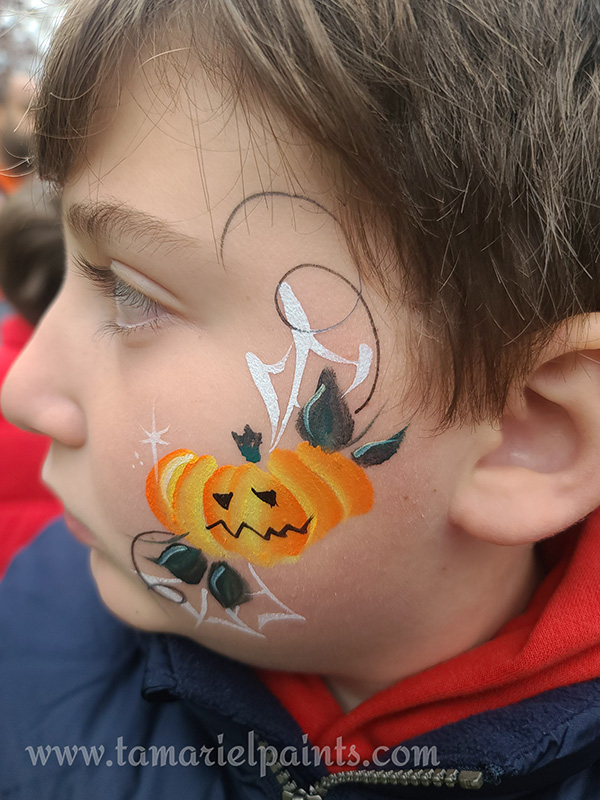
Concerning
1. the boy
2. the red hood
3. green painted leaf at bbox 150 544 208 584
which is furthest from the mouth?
the red hood

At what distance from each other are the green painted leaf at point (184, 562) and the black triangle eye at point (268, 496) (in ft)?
0.44

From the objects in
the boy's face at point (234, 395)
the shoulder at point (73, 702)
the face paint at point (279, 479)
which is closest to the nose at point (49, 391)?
the boy's face at point (234, 395)

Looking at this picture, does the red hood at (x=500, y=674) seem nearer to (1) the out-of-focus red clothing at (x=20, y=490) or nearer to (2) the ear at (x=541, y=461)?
(2) the ear at (x=541, y=461)

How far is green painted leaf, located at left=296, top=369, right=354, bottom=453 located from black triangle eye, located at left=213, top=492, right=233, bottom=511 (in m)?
0.14

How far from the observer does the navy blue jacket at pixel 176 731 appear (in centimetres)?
101

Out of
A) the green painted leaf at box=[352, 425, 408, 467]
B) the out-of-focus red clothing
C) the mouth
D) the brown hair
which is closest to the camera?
the brown hair

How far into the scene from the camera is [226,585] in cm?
101

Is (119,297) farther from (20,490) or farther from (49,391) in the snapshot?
(20,490)

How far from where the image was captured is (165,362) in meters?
0.97

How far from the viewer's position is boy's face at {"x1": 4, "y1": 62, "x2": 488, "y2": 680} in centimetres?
88

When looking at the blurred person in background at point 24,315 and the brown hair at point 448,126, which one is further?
the blurred person in background at point 24,315

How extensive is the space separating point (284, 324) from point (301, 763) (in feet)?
2.52

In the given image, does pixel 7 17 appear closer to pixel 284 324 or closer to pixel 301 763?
pixel 284 324

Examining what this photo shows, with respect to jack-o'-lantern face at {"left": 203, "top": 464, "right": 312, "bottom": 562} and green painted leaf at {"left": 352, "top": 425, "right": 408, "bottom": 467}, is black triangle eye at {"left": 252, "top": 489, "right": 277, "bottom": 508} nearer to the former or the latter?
jack-o'-lantern face at {"left": 203, "top": 464, "right": 312, "bottom": 562}
